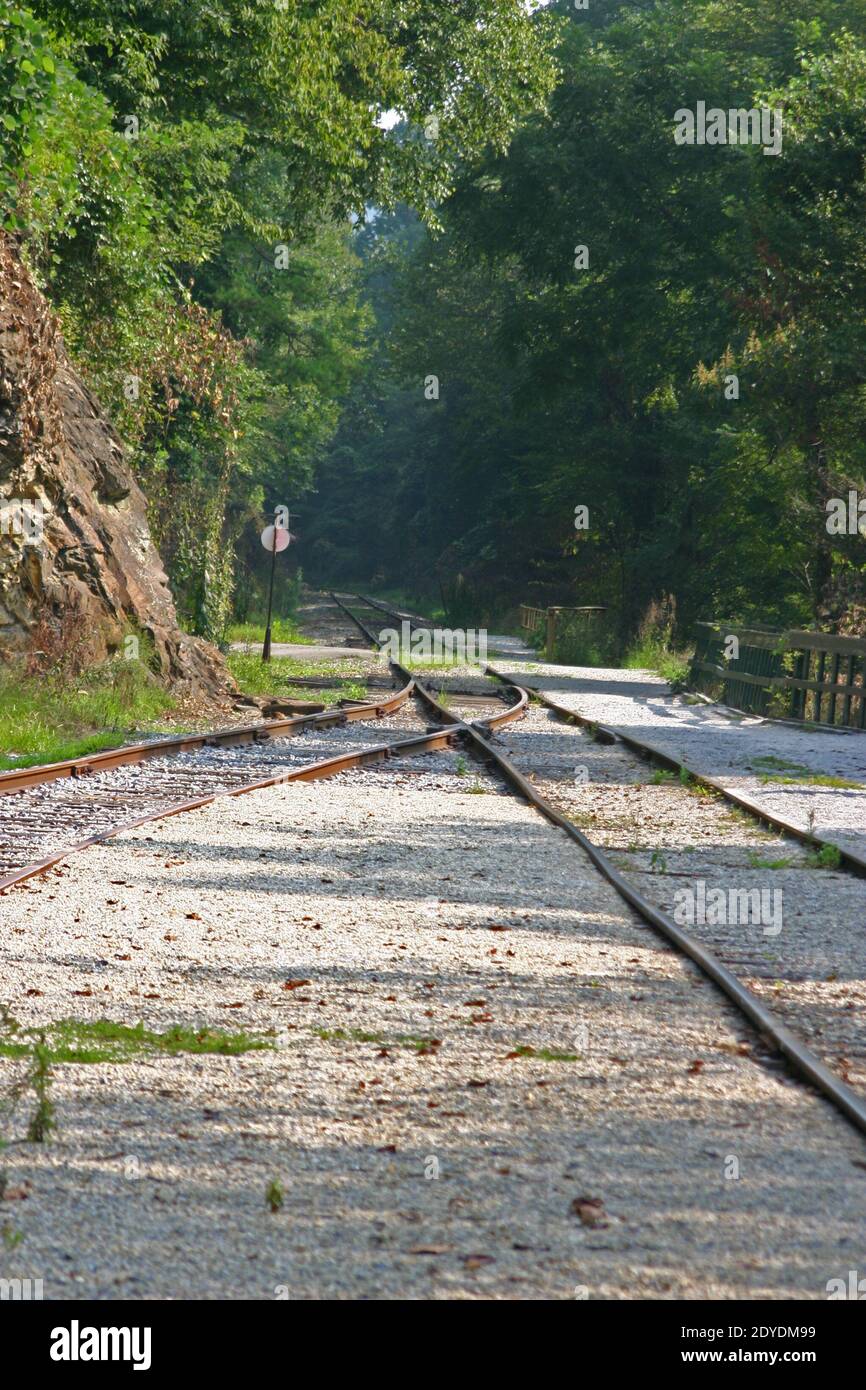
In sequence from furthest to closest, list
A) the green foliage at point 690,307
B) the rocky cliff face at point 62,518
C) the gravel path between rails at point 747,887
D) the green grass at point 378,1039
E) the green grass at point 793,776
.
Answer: the green foliage at point 690,307
the rocky cliff face at point 62,518
the green grass at point 793,776
the gravel path between rails at point 747,887
the green grass at point 378,1039

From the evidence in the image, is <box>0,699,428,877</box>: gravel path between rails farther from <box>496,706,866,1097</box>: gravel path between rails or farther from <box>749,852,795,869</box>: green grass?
<box>749,852,795,869</box>: green grass

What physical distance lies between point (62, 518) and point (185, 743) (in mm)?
4154

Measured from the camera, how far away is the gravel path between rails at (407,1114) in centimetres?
357

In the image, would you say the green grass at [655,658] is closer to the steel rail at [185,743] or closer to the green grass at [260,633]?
the green grass at [260,633]

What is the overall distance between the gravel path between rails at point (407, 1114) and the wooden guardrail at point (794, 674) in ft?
41.5

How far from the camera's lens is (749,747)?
17516 millimetres

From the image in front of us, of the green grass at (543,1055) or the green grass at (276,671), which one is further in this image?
the green grass at (276,671)

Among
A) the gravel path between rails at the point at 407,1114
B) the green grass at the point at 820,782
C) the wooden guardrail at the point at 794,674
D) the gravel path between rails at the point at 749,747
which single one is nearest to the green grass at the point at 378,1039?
the gravel path between rails at the point at 407,1114

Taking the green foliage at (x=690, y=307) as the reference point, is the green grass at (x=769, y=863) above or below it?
below

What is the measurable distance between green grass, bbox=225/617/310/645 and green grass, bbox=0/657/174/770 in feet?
47.5

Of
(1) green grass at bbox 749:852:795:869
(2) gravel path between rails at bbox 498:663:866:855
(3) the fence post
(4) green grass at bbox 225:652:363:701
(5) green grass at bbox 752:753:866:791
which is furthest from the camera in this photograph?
(3) the fence post

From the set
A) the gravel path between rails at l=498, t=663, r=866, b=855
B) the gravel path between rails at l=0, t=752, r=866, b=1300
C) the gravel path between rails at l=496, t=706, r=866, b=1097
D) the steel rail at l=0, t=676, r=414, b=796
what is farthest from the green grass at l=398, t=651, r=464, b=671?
the gravel path between rails at l=0, t=752, r=866, b=1300

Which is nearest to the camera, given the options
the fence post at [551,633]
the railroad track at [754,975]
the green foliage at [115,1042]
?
Answer: the railroad track at [754,975]

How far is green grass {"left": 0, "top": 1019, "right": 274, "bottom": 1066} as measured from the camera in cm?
515
